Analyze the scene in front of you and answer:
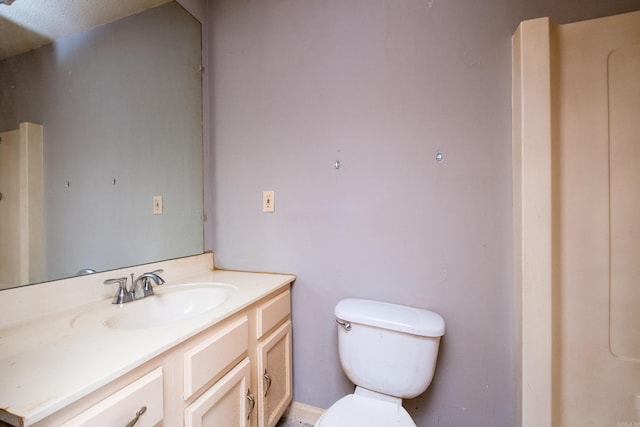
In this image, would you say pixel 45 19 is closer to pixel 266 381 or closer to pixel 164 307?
pixel 164 307

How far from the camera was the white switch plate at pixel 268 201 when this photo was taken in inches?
53.3

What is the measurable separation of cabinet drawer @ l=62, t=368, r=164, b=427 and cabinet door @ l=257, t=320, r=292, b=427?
17.7 inches

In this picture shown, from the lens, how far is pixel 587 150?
0.95 m

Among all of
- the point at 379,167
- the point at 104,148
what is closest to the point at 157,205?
the point at 104,148

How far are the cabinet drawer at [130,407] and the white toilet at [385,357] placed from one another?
0.55 meters

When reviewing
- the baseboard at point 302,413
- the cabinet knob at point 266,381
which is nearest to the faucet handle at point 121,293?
the cabinet knob at point 266,381

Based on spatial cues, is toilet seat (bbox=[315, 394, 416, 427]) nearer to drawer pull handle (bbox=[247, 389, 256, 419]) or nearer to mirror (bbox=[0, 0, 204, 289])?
drawer pull handle (bbox=[247, 389, 256, 419])

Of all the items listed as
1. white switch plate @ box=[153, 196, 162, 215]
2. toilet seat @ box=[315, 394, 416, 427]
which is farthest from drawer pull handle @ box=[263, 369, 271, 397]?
white switch plate @ box=[153, 196, 162, 215]

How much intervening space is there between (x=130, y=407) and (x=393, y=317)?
839 millimetres

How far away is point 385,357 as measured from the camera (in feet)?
3.22

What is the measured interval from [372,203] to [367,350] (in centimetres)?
63

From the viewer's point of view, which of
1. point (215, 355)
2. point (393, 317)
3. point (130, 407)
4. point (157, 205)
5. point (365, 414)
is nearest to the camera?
point (130, 407)

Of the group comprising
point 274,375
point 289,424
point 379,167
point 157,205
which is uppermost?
point 379,167

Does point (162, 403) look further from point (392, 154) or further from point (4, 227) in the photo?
point (392, 154)
